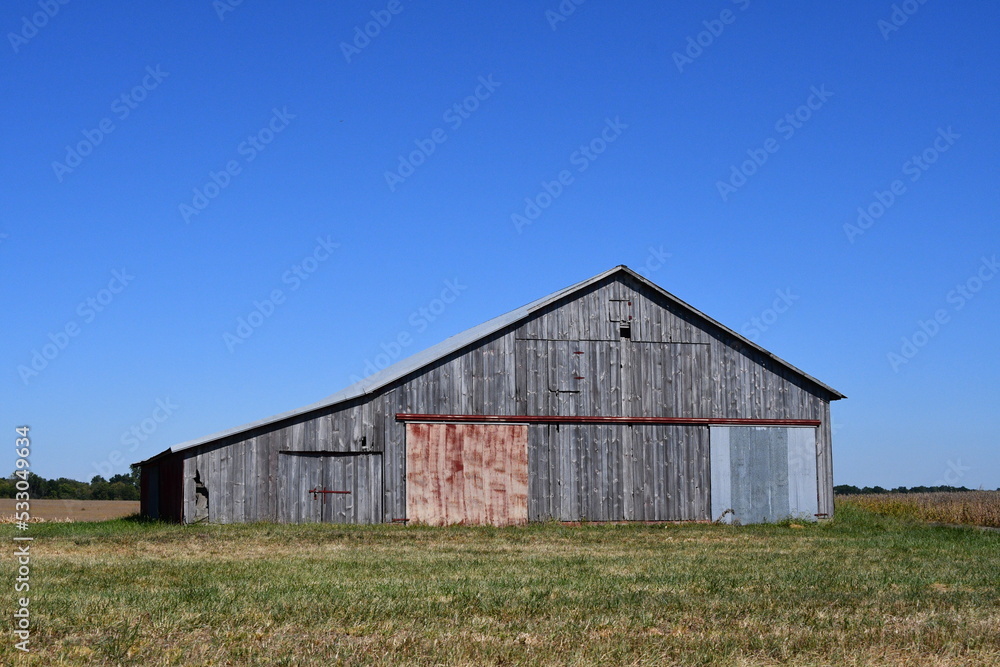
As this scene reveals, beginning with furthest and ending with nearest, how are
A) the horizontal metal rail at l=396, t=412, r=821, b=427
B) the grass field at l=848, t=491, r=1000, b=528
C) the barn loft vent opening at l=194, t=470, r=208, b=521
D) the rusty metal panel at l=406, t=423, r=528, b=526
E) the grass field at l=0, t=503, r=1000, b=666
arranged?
the grass field at l=848, t=491, r=1000, b=528
the horizontal metal rail at l=396, t=412, r=821, b=427
the rusty metal panel at l=406, t=423, r=528, b=526
the barn loft vent opening at l=194, t=470, r=208, b=521
the grass field at l=0, t=503, r=1000, b=666

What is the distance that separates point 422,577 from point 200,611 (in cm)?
411

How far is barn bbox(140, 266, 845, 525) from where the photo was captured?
25734 mm

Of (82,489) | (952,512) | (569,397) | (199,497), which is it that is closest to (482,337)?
(569,397)

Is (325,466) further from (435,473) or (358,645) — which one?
(358,645)

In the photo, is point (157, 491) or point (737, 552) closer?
point (737, 552)

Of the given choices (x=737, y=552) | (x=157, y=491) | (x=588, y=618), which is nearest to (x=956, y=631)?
(x=588, y=618)

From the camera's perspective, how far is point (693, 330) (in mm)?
28641

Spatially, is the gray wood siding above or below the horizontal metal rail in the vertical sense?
below

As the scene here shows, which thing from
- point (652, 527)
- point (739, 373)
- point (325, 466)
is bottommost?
point (652, 527)

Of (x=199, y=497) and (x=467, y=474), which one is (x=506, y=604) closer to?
(x=467, y=474)

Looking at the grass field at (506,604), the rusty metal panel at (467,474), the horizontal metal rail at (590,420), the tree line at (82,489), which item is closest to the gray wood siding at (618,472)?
the horizontal metal rail at (590,420)

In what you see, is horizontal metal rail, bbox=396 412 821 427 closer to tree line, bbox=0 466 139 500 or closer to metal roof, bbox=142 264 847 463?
metal roof, bbox=142 264 847 463

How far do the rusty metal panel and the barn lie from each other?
0.04m

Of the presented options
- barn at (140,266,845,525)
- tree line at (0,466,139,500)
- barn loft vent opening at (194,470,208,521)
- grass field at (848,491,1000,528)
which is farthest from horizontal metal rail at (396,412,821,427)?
tree line at (0,466,139,500)
